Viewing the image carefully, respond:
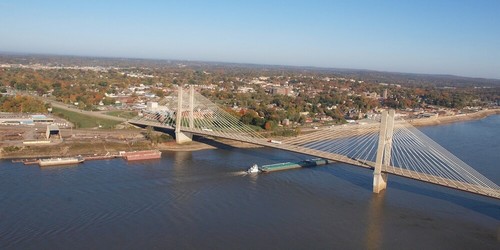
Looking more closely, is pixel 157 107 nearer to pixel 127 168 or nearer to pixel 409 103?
pixel 127 168

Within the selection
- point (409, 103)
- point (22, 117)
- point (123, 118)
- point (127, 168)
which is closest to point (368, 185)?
point (127, 168)

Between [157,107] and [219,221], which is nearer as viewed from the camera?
[219,221]

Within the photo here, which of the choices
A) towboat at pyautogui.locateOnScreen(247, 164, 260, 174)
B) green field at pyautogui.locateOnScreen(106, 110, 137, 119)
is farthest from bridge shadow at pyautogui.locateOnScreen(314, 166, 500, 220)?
green field at pyautogui.locateOnScreen(106, 110, 137, 119)

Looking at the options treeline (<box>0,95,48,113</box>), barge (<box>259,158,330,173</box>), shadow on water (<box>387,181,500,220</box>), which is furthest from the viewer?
treeline (<box>0,95,48,113</box>)

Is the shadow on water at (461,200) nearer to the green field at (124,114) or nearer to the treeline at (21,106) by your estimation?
the green field at (124,114)

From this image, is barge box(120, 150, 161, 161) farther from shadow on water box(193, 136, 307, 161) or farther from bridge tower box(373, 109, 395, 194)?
bridge tower box(373, 109, 395, 194)

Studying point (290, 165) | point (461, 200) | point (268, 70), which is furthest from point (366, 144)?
point (268, 70)
